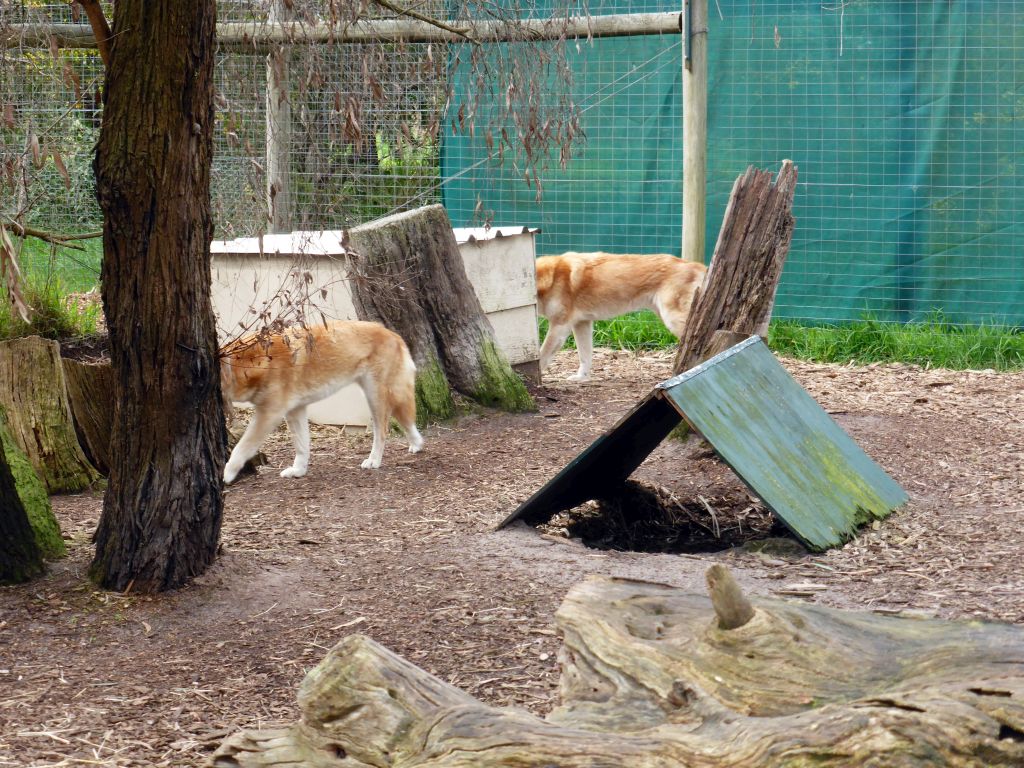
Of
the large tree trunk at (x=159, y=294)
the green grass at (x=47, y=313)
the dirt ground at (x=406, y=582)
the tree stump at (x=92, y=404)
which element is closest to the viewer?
the dirt ground at (x=406, y=582)

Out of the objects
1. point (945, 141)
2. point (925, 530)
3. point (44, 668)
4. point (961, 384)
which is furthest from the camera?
point (945, 141)

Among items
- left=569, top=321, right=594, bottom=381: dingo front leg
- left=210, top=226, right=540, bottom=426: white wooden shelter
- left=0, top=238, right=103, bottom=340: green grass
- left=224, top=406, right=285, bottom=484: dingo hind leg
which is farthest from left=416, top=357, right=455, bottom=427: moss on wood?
left=0, top=238, right=103, bottom=340: green grass

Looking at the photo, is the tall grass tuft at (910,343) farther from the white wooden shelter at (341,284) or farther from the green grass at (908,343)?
the white wooden shelter at (341,284)

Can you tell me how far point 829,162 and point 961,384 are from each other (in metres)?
2.49

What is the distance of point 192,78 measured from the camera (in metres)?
4.16

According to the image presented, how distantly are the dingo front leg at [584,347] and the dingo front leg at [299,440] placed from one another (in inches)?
131

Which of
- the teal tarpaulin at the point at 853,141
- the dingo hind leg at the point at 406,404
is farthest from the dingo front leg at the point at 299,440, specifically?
the teal tarpaulin at the point at 853,141

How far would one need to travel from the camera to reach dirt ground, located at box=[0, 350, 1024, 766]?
360 cm

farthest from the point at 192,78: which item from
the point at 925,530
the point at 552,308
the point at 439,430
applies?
the point at 552,308

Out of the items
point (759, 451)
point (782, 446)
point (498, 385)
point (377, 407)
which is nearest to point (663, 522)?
point (782, 446)

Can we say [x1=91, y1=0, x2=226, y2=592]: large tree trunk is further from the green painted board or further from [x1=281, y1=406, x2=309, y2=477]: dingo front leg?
[x1=281, y1=406, x2=309, y2=477]: dingo front leg

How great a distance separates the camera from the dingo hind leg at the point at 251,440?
6.86 meters

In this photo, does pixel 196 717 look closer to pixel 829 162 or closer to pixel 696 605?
pixel 696 605

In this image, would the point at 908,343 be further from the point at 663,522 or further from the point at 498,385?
the point at 663,522
